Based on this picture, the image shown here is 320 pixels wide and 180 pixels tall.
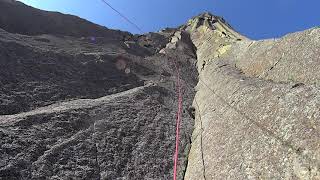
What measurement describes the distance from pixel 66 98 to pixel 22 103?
2.35m

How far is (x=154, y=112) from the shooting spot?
20.8 m

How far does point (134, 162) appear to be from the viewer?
52.6 ft

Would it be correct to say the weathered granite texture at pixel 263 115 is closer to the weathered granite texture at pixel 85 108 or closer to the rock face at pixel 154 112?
the rock face at pixel 154 112

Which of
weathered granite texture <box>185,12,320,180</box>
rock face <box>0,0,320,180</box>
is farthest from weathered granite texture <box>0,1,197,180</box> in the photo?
weathered granite texture <box>185,12,320,180</box>

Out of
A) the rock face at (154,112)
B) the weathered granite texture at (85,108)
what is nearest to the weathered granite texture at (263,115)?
the rock face at (154,112)

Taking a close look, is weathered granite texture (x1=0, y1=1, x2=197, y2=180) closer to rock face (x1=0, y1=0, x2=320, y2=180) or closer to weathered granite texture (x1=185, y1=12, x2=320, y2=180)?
rock face (x1=0, y1=0, x2=320, y2=180)

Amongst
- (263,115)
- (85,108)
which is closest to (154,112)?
(85,108)

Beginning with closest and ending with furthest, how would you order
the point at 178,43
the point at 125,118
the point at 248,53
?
the point at 125,118
the point at 248,53
the point at 178,43

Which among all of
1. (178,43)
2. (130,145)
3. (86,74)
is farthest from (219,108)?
(178,43)

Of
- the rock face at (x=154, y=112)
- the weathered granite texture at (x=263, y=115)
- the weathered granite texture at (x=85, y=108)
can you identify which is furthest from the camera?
the weathered granite texture at (x=85, y=108)

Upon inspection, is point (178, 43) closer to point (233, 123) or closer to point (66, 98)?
point (66, 98)

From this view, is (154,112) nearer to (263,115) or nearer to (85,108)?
(85,108)

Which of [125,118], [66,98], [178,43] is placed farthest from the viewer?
[178,43]

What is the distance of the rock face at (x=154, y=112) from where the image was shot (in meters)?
13.5
